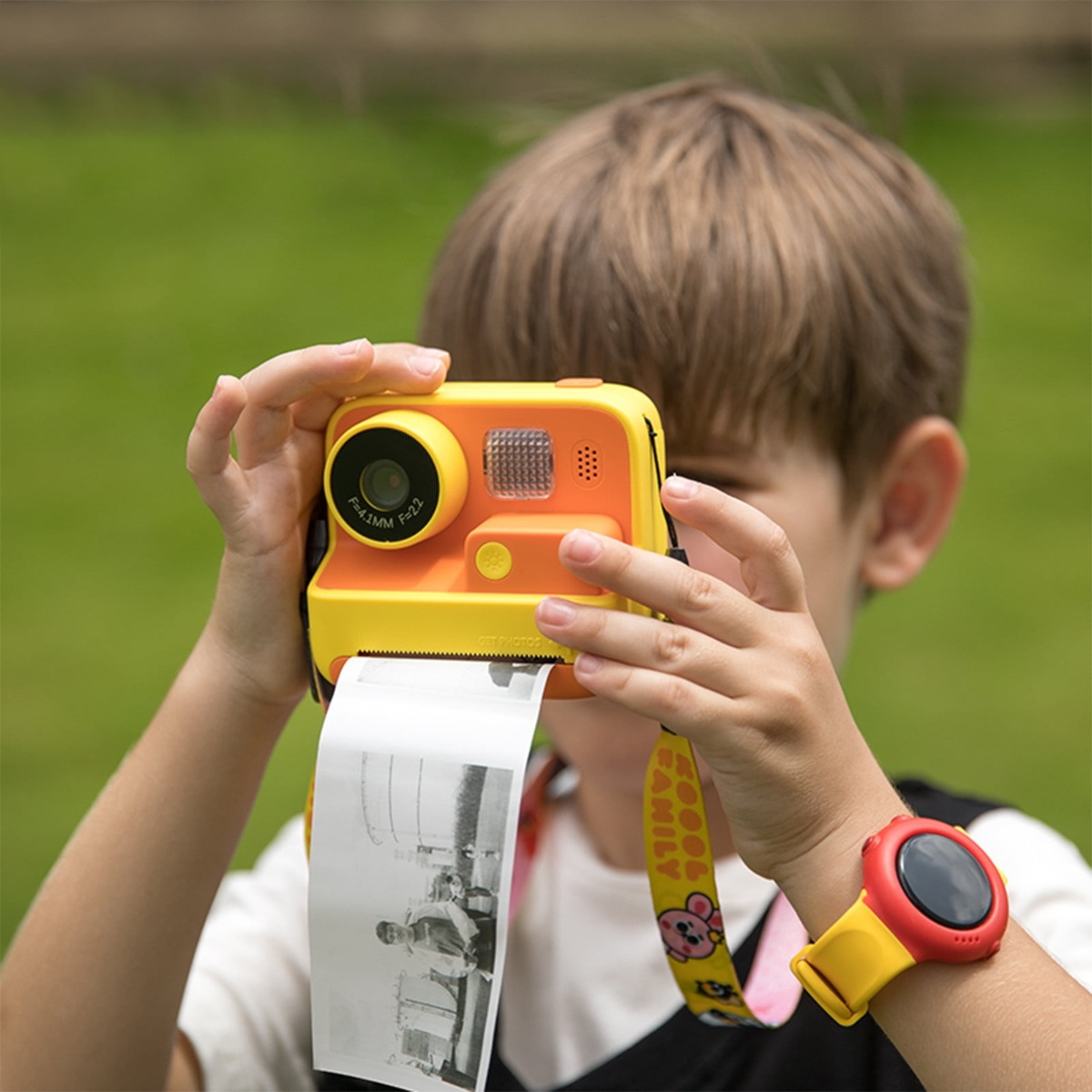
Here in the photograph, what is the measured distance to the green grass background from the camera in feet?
8.27

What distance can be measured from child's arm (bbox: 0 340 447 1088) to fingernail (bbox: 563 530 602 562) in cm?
24

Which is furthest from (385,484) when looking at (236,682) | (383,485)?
(236,682)

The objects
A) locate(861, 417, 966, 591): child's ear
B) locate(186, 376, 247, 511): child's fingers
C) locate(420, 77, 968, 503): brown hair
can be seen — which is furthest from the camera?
locate(861, 417, 966, 591): child's ear

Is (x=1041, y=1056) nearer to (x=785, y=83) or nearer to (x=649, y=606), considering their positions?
(x=649, y=606)

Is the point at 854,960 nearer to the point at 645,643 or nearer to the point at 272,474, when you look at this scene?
the point at 645,643

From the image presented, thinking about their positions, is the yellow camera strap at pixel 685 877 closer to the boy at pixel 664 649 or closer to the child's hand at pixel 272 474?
the boy at pixel 664 649

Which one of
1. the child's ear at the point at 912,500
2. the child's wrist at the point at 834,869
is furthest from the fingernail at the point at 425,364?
the child's ear at the point at 912,500

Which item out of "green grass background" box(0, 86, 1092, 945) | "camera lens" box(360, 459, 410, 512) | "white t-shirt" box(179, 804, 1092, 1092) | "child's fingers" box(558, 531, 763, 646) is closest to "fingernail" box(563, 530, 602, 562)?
"child's fingers" box(558, 531, 763, 646)

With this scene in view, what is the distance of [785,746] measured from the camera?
2.64 ft

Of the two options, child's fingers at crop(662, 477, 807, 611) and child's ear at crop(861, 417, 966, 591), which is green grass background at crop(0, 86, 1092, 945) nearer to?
child's ear at crop(861, 417, 966, 591)

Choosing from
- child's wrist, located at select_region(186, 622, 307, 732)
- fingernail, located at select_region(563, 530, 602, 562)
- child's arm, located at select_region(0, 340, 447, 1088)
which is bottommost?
child's arm, located at select_region(0, 340, 447, 1088)

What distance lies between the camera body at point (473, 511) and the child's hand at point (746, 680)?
0.02 meters

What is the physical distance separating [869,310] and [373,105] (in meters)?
3.57

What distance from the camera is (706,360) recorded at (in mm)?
1093
